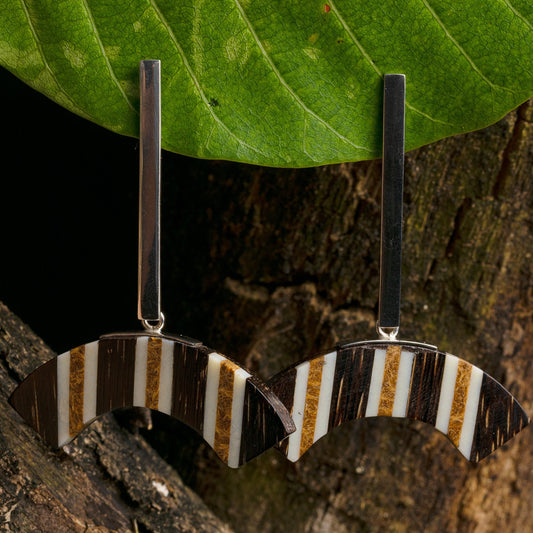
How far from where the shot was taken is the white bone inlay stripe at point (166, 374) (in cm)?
72

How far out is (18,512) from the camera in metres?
0.68

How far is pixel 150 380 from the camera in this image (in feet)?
2.38

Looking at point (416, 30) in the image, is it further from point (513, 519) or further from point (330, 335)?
point (513, 519)

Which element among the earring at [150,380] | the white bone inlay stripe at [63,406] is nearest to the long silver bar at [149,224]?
the earring at [150,380]

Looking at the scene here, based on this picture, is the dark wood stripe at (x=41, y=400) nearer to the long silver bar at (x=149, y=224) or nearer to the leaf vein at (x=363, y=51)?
the long silver bar at (x=149, y=224)

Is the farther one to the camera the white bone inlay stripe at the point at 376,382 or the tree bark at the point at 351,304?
the tree bark at the point at 351,304

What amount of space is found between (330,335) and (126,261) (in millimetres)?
343

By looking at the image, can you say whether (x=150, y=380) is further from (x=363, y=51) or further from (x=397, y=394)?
(x=363, y=51)

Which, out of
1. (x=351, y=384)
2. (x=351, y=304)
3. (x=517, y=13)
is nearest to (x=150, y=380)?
(x=351, y=384)

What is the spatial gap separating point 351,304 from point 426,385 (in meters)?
0.21

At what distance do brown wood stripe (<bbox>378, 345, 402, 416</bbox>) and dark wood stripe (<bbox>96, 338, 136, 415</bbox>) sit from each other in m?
0.30

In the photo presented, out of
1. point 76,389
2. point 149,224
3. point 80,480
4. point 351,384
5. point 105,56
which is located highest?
point 105,56

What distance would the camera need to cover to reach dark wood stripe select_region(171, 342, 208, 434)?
71cm

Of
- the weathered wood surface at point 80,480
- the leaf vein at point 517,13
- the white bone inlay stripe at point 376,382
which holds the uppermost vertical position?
the leaf vein at point 517,13
